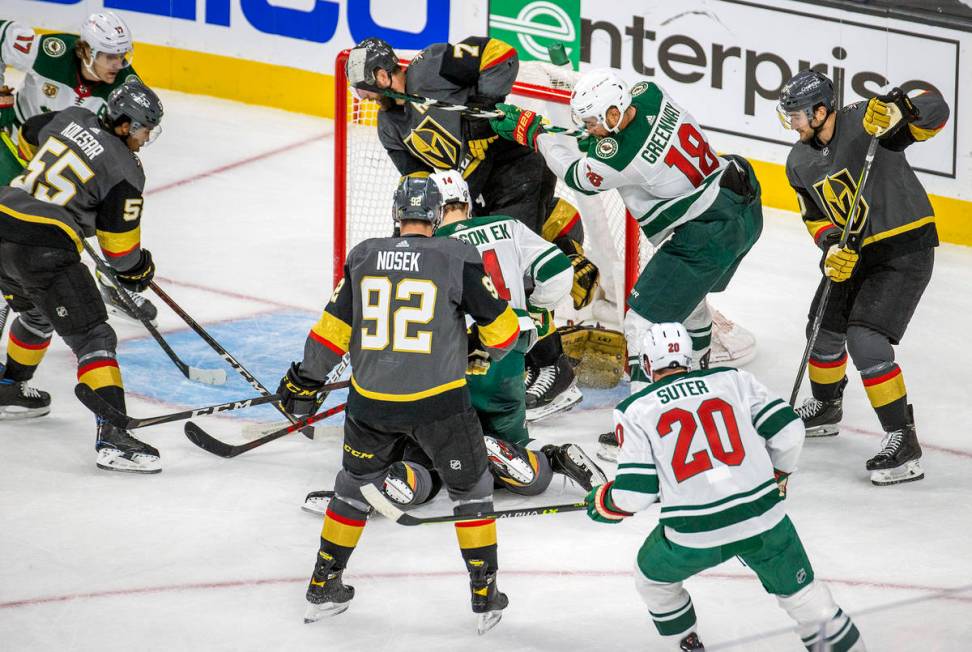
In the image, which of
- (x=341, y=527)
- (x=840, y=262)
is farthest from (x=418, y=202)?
(x=840, y=262)

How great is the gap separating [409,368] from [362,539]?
0.94m

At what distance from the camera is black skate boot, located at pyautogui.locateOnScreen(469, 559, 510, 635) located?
4.07m

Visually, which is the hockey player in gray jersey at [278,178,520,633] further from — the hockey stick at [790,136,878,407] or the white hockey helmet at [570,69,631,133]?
the hockey stick at [790,136,878,407]

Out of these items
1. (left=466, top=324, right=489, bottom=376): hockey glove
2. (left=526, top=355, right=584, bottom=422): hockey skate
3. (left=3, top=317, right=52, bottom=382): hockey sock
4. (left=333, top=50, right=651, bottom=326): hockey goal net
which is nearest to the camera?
(left=466, top=324, right=489, bottom=376): hockey glove

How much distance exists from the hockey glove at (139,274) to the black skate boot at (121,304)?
1083 millimetres

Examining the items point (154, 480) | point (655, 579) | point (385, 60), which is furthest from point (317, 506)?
point (385, 60)

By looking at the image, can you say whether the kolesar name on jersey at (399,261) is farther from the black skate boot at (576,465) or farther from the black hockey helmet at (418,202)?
the black skate boot at (576,465)

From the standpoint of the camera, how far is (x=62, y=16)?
9.20 metres

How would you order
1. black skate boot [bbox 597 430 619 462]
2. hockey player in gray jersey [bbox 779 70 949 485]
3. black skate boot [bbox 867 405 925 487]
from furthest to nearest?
black skate boot [bbox 597 430 619 462] < black skate boot [bbox 867 405 925 487] < hockey player in gray jersey [bbox 779 70 949 485]

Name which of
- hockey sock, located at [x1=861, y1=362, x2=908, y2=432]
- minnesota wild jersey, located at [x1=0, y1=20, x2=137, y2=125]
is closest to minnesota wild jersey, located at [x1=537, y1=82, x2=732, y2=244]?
hockey sock, located at [x1=861, y1=362, x2=908, y2=432]

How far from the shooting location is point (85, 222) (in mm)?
5039

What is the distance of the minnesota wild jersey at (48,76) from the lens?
5879mm

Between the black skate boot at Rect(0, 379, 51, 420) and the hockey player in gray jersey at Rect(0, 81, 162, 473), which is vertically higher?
the hockey player in gray jersey at Rect(0, 81, 162, 473)

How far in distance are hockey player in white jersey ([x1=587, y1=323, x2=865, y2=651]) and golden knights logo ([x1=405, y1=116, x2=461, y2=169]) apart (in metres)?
2.25
